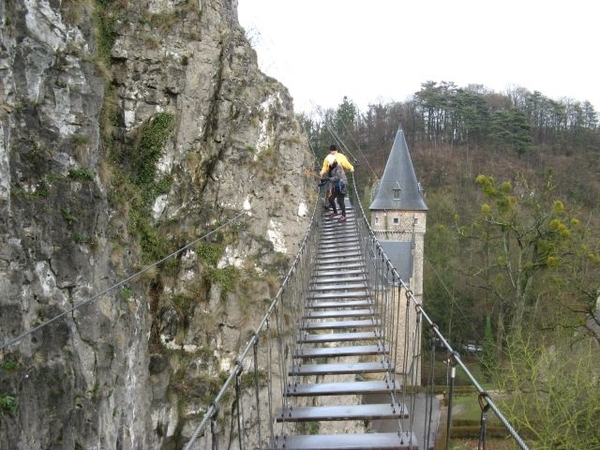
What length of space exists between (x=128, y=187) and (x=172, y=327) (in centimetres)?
218

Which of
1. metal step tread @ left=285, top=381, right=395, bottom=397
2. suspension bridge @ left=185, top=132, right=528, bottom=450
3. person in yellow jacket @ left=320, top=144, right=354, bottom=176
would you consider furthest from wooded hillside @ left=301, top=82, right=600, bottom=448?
metal step tread @ left=285, top=381, right=395, bottom=397

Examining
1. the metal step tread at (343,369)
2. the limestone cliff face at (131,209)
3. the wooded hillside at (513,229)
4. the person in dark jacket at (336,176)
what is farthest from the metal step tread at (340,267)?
the wooded hillside at (513,229)

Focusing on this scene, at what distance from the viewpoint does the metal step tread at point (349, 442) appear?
346 centimetres

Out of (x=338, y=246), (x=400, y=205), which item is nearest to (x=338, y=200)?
(x=338, y=246)

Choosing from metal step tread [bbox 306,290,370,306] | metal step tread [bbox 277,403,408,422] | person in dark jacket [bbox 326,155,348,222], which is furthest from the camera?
person in dark jacket [bbox 326,155,348,222]

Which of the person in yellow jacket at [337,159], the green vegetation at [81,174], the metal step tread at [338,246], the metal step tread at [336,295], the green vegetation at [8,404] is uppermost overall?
the person in yellow jacket at [337,159]

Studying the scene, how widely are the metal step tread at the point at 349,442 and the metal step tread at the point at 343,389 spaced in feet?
1.60

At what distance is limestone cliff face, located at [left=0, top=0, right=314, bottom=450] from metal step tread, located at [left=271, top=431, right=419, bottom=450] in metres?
1.67

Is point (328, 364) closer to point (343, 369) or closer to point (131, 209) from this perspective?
point (343, 369)

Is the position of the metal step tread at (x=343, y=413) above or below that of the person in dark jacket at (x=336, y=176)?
below

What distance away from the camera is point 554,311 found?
20.2 m

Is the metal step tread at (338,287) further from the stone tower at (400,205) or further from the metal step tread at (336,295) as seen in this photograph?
the stone tower at (400,205)

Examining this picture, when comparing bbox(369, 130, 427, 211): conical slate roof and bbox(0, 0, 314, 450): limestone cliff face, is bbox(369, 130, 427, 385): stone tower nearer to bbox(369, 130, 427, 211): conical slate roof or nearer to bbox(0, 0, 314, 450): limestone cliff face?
bbox(369, 130, 427, 211): conical slate roof

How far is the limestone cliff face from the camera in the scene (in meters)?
5.25
